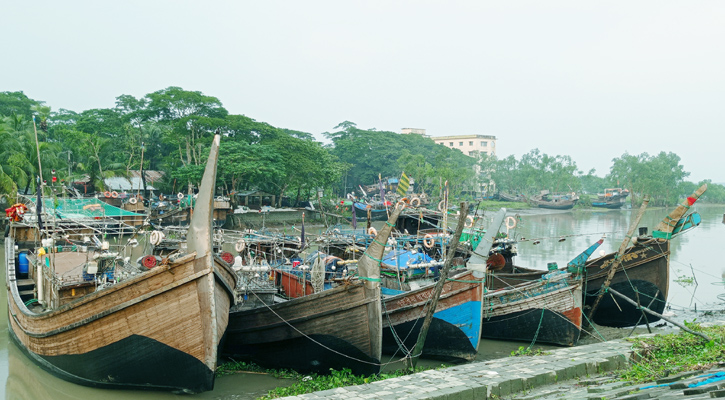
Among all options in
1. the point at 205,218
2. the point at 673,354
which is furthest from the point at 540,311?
the point at 205,218

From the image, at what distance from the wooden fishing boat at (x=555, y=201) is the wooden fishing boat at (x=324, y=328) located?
5390 centimetres

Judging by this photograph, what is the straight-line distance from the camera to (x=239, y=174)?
34406 mm

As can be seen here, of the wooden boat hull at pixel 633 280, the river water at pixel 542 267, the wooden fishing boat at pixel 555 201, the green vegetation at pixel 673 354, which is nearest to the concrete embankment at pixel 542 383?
the green vegetation at pixel 673 354

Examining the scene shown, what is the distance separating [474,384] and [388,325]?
4650mm

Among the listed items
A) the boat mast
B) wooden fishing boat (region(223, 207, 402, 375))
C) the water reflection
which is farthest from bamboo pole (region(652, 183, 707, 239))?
the boat mast

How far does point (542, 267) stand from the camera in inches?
913

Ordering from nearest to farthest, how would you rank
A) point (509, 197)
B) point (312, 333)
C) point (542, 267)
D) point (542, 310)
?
1. point (312, 333)
2. point (542, 310)
3. point (542, 267)
4. point (509, 197)

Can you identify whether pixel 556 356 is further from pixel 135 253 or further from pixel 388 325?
pixel 135 253

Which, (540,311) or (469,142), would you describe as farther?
(469,142)

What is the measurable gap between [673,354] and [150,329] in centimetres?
779

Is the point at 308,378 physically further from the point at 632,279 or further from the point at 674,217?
the point at 674,217

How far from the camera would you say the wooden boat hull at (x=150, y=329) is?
8016mm

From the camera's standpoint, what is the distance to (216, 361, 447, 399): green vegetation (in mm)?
8625

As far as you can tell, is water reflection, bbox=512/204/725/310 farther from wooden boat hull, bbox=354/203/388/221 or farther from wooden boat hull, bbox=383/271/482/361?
wooden boat hull, bbox=354/203/388/221
